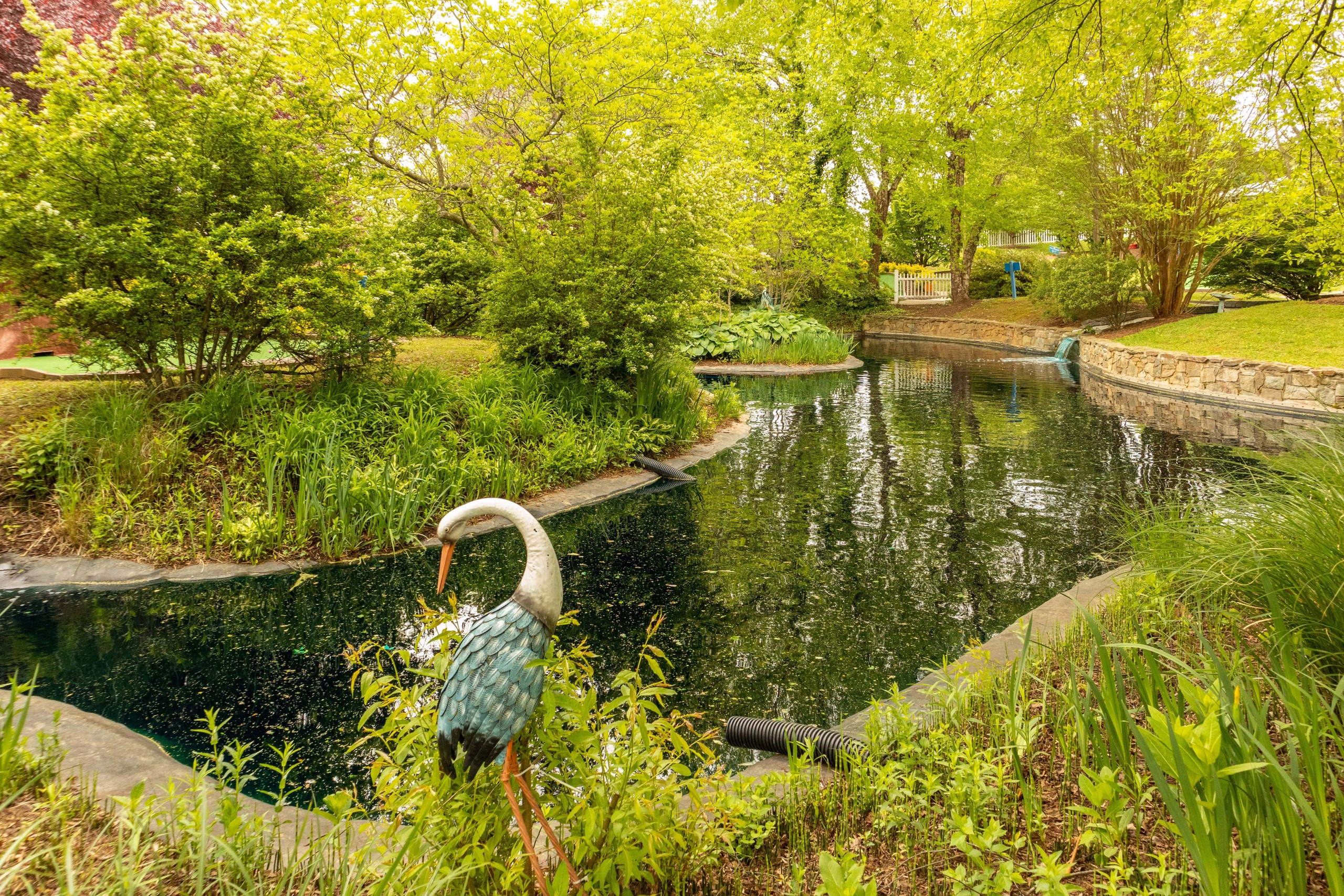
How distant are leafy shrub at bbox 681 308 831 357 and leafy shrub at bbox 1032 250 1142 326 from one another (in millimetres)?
7062

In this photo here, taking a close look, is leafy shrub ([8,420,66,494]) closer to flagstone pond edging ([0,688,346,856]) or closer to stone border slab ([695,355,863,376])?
flagstone pond edging ([0,688,346,856])

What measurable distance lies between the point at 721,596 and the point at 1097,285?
19082 millimetres

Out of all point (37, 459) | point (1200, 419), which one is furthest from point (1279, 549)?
point (1200, 419)

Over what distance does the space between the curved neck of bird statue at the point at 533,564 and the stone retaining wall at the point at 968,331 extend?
2309 cm

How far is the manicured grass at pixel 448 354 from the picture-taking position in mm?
9828

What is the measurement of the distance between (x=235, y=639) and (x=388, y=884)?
135 inches

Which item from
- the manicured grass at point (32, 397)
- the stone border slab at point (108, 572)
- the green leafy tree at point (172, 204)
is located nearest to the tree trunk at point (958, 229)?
the green leafy tree at point (172, 204)

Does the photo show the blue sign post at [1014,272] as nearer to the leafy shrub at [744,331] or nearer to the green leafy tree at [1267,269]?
the green leafy tree at [1267,269]

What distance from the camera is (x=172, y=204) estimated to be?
6.25m

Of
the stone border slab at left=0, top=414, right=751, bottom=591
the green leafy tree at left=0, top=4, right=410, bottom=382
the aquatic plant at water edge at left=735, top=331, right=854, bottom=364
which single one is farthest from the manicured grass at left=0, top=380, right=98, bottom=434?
the aquatic plant at water edge at left=735, top=331, right=854, bottom=364

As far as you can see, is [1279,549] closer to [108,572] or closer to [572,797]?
[572,797]

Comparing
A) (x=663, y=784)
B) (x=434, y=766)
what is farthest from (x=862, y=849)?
(x=434, y=766)

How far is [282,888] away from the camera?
193 cm

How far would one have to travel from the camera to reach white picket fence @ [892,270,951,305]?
32375 mm
